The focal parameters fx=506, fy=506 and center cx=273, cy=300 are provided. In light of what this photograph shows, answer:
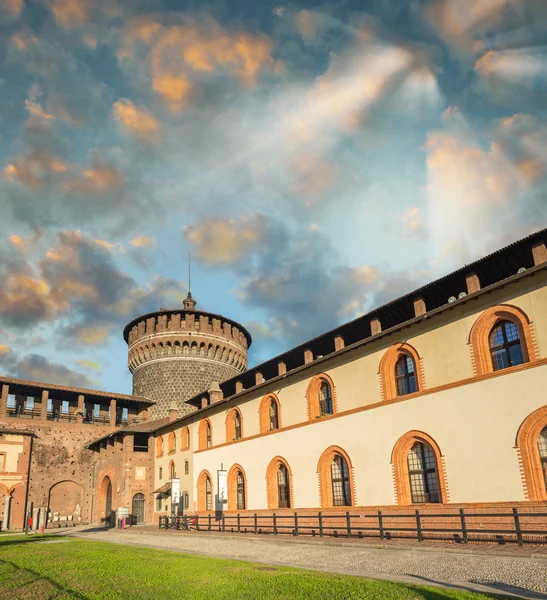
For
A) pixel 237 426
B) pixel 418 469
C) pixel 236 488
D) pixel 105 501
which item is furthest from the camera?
pixel 105 501

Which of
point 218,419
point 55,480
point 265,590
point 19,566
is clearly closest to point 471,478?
point 265,590

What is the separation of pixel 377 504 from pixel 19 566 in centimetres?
1259

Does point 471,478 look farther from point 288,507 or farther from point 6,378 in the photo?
point 6,378

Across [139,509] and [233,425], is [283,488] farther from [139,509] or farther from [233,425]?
[139,509]

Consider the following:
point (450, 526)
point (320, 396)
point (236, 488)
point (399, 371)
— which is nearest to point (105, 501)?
point (236, 488)

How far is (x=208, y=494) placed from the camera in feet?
107

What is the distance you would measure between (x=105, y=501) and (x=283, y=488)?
21377 millimetres

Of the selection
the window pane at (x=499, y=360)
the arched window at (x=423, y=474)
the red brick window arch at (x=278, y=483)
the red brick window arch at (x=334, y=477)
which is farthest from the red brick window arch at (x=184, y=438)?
the window pane at (x=499, y=360)

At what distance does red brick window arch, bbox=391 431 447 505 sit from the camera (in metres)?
18.0

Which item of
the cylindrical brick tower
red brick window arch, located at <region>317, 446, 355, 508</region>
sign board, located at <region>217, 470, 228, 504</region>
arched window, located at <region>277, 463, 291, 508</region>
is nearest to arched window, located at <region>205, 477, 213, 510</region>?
sign board, located at <region>217, 470, 228, 504</region>

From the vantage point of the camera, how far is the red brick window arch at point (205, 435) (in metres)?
33.2

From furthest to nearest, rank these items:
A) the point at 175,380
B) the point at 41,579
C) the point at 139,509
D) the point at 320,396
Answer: the point at 175,380 → the point at 139,509 → the point at 320,396 → the point at 41,579

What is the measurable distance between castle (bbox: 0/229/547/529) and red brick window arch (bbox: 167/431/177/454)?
348mm

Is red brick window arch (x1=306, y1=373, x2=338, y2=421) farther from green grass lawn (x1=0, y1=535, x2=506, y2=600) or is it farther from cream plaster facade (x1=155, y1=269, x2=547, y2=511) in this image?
green grass lawn (x1=0, y1=535, x2=506, y2=600)
